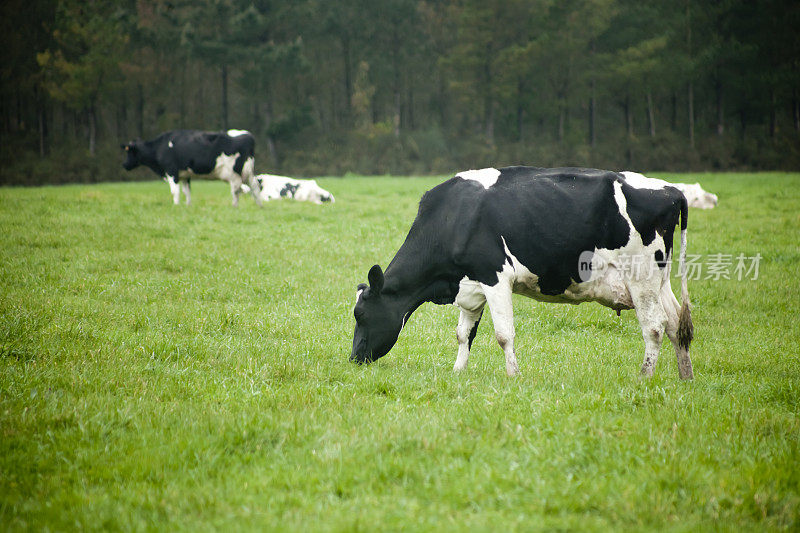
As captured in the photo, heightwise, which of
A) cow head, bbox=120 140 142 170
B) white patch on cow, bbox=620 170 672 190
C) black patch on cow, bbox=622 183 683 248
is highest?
cow head, bbox=120 140 142 170

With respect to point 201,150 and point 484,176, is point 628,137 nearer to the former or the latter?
point 201,150

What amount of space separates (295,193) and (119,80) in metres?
31.8

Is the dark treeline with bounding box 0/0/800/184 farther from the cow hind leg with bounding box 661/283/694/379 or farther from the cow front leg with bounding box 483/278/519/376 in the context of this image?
the cow hind leg with bounding box 661/283/694/379

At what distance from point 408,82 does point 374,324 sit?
187 feet

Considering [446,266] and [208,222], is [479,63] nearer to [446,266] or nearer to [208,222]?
[208,222]

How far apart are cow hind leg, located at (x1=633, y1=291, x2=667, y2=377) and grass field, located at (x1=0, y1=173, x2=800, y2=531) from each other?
0.40 meters

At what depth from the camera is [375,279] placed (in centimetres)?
770

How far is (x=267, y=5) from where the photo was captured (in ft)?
163

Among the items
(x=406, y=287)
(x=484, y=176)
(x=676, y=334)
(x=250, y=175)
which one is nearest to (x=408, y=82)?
(x=250, y=175)

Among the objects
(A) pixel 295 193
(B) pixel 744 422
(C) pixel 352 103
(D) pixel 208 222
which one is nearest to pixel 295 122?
(C) pixel 352 103

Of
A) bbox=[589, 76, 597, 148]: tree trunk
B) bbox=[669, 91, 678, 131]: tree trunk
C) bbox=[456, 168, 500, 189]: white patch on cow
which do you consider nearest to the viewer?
bbox=[456, 168, 500, 189]: white patch on cow

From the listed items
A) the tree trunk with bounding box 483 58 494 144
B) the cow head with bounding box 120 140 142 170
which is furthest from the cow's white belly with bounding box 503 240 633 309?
the tree trunk with bounding box 483 58 494 144

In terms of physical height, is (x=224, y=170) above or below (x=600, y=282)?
above

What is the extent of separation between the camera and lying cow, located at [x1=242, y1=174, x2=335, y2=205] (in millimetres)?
25688
